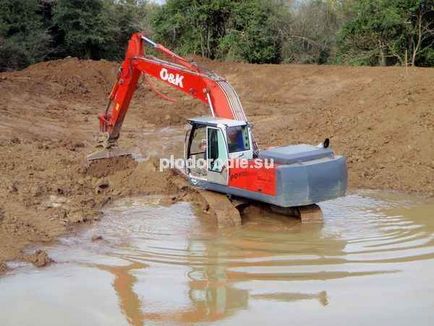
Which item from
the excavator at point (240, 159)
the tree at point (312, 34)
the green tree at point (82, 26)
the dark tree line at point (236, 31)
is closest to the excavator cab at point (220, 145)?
the excavator at point (240, 159)

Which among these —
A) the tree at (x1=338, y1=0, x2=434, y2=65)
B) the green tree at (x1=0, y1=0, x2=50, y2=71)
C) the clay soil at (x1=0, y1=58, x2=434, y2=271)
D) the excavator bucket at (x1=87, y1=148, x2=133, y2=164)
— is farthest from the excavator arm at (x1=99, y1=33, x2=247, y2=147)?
the green tree at (x1=0, y1=0, x2=50, y2=71)

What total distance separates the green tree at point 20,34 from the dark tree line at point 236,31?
0.04 metres

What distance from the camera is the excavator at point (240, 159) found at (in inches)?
385

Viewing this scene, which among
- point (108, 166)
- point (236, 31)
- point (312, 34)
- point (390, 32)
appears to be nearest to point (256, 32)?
point (236, 31)

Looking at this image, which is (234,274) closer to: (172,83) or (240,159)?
(240,159)

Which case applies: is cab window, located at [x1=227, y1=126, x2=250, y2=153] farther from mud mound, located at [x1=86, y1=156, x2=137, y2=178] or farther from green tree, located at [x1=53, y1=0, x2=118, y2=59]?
green tree, located at [x1=53, y1=0, x2=118, y2=59]

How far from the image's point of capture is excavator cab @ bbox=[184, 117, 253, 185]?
10.4 metres

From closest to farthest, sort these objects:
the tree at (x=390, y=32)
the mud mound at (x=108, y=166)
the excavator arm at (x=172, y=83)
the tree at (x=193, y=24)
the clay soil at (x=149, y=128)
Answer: the excavator arm at (x=172, y=83), the clay soil at (x=149, y=128), the mud mound at (x=108, y=166), the tree at (x=390, y=32), the tree at (x=193, y=24)

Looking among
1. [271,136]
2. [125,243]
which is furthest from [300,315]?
[271,136]

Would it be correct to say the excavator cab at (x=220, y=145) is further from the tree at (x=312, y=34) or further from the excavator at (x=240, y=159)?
the tree at (x=312, y=34)

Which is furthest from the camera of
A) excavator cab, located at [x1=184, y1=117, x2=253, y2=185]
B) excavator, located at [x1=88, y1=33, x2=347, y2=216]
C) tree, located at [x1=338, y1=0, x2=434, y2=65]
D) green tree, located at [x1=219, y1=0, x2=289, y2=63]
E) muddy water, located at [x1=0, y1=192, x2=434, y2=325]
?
green tree, located at [x1=219, y1=0, x2=289, y2=63]

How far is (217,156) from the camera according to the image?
10562 millimetres

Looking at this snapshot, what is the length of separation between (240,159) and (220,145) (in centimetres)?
42

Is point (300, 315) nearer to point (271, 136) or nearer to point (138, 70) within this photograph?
point (138, 70)
